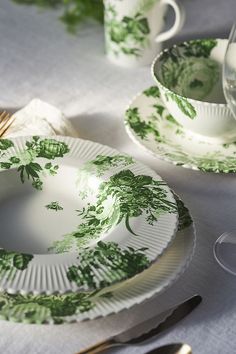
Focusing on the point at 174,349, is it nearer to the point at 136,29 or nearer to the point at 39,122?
the point at 39,122

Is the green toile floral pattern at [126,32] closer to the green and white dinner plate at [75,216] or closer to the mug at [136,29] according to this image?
the mug at [136,29]

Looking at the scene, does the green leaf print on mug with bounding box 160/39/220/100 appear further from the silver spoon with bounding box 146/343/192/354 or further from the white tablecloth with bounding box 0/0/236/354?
the silver spoon with bounding box 146/343/192/354

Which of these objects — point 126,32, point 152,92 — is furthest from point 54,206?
point 126,32

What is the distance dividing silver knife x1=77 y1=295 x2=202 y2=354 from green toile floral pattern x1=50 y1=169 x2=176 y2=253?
0.24 feet

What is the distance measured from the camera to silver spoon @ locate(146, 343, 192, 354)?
21.8 inches

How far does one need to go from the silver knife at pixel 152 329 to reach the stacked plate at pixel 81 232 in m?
0.02

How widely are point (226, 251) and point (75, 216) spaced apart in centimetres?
14

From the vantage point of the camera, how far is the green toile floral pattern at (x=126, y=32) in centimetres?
98

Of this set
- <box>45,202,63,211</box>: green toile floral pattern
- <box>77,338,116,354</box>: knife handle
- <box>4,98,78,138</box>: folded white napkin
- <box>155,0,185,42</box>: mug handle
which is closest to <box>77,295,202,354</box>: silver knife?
<box>77,338,116,354</box>: knife handle

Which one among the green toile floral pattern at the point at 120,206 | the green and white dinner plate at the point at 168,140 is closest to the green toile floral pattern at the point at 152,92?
the green and white dinner plate at the point at 168,140

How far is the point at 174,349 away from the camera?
558 mm

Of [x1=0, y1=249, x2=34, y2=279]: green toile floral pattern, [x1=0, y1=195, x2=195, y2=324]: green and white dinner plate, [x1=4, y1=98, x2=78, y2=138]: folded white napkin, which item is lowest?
[x1=4, y1=98, x2=78, y2=138]: folded white napkin

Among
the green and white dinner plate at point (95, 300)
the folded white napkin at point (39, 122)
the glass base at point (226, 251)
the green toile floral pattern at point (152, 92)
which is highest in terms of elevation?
the green and white dinner plate at point (95, 300)

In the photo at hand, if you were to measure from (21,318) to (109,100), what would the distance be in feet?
1.44
